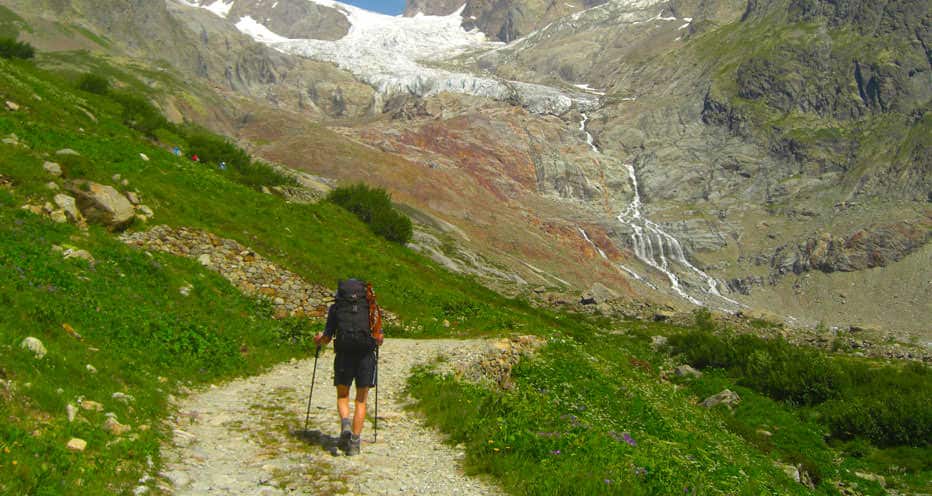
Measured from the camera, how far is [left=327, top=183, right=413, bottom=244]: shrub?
46.4 metres

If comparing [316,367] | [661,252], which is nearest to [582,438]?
[316,367]

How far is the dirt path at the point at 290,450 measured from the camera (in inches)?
325

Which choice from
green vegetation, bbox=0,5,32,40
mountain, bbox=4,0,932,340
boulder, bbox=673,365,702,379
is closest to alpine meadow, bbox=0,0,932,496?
boulder, bbox=673,365,702,379

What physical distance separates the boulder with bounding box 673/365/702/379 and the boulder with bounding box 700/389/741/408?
164 inches

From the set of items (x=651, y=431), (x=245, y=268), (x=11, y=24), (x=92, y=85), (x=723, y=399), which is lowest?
(x=723, y=399)

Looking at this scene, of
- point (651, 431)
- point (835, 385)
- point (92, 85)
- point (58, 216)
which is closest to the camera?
point (651, 431)

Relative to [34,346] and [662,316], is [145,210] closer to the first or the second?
[34,346]

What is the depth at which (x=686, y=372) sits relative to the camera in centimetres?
3098

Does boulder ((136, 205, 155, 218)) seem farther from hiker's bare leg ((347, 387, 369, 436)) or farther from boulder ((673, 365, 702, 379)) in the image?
boulder ((673, 365, 702, 379))

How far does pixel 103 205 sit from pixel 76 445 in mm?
12890

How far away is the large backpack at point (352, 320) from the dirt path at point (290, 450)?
167 centimetres

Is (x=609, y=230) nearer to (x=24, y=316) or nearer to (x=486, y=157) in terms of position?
(x=486, y=157)

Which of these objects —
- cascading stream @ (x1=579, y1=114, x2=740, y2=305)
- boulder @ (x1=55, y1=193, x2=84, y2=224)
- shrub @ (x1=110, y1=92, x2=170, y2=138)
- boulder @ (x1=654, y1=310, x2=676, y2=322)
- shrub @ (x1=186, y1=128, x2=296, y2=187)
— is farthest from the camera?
cascading stream @ (x1=579, y1=114, x2=740, y2=305)

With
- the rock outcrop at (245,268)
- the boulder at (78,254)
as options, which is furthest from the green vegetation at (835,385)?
the boulder at (78,254)
